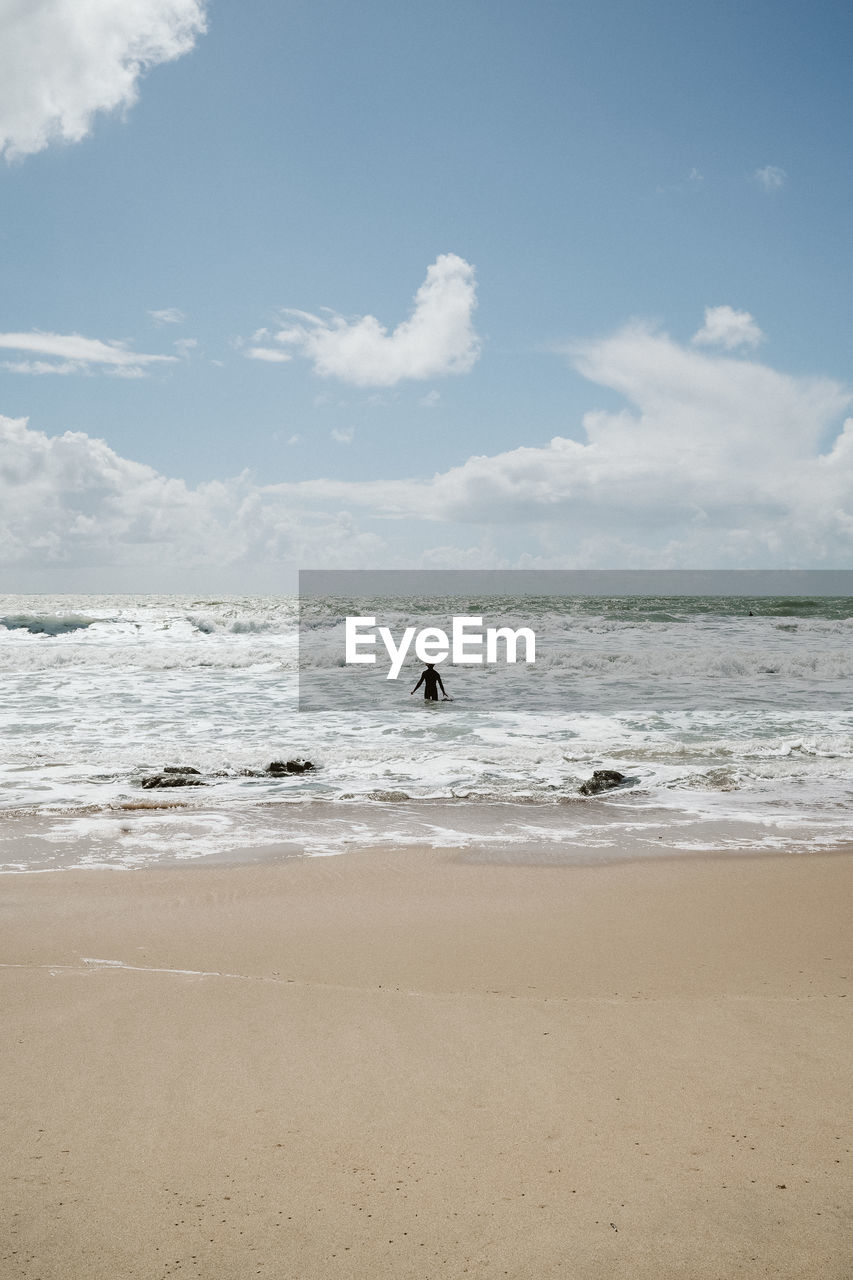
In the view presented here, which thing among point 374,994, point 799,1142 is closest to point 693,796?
point 374,994

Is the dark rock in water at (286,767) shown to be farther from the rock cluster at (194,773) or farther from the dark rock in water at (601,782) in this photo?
the dark rock in water at (601,782)

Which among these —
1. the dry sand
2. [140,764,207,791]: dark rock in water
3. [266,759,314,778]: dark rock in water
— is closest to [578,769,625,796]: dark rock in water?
[266,759,314,778]: dark rock in water

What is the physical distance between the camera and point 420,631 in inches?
1804

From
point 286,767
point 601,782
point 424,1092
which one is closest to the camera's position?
point 424,1092

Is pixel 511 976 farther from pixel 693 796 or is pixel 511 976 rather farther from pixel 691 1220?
pixel 693 796

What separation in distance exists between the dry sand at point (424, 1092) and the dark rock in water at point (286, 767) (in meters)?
5.01

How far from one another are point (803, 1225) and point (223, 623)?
49.2 metres

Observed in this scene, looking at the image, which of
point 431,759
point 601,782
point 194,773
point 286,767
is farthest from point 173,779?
point 601,782

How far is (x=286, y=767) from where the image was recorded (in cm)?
1081

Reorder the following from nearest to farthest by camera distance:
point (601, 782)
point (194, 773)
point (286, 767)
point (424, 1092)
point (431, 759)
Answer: point (424, 1092) → point (601, 782) → point (194, 773) → point (286, 767) → point (431, 759)

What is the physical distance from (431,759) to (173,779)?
3.80 meters

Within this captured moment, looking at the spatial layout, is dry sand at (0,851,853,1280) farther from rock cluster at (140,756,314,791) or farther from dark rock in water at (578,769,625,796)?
rock cluster at (140,756,314,791)

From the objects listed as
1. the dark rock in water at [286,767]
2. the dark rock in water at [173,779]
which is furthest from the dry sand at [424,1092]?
the dark rock in water at [286,767]

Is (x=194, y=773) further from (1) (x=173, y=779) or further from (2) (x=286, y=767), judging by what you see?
(2) (x=286, y=767)
